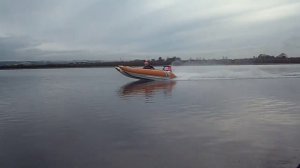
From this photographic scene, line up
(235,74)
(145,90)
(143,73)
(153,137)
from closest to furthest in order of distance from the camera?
1. (153,137)
2. (145,90)
3. (143,73)
4. (235,74)

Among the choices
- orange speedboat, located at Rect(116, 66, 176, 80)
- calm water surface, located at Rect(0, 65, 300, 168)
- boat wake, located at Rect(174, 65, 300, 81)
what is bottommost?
boat wake, located at Rect(174, 65, 300, 81)

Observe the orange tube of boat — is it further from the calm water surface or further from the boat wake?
the calm water surface

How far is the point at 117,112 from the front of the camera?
1034 cm

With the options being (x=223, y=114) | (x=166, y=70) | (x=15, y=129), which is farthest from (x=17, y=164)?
(x=166, y=70)

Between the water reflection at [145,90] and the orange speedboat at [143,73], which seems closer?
the water reflection at [145,90]

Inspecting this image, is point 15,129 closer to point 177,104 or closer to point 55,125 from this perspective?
point 55,125

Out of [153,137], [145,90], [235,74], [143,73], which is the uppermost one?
[143,73]

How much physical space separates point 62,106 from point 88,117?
9.83ft

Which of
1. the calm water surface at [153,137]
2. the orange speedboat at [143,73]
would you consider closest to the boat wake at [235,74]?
the orange speedboat at [143,73]

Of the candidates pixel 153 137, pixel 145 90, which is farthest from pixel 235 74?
pixel 153 137

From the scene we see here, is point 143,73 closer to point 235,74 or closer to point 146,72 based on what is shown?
point 146,72

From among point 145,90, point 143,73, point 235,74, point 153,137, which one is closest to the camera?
point 153,137

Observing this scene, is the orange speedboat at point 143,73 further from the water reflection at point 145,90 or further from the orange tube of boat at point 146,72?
the water reflection at point 145,90

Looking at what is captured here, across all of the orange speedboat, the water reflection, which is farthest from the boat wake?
the water reflection
